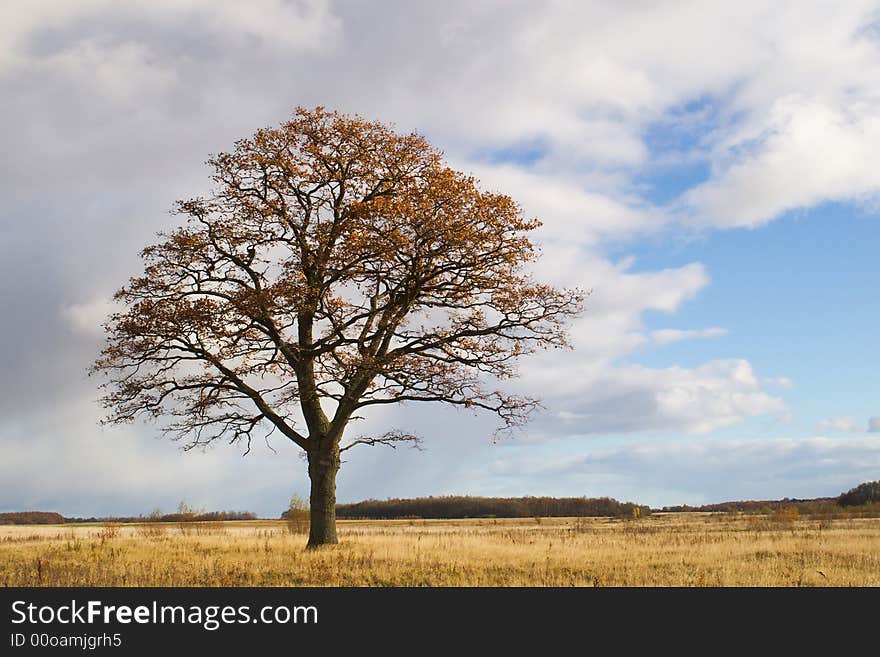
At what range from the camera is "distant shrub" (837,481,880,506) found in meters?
107

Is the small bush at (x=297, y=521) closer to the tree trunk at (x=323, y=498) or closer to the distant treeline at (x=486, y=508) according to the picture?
the tree trunk at (x=323, y=498)

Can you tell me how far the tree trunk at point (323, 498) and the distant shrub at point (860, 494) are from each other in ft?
318

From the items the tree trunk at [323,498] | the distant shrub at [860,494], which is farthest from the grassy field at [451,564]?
the distant shrub at [860,494]

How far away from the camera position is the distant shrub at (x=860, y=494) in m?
107

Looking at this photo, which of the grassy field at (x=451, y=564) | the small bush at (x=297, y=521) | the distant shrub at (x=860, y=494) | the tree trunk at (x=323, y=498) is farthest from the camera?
the distant shrub at (x=860, y=494)

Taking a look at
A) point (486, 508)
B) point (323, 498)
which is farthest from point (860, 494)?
point (323, 498)

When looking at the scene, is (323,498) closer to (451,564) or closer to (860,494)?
(451,564)

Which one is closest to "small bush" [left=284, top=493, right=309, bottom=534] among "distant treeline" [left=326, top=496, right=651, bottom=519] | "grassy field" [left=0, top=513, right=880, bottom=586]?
"grassy field" [left=0, top=513, right=880, bottom=586]

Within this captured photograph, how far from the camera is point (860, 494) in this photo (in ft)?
357

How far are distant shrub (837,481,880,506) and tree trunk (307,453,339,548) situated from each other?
96801 mm

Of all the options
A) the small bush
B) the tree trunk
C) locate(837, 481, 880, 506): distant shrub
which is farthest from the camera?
locate(837, 481, 880, 506): distant shrub

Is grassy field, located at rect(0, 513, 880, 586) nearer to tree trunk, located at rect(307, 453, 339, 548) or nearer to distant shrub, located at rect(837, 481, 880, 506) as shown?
tree trunk, located at rect(307, 453, 339, 548)
